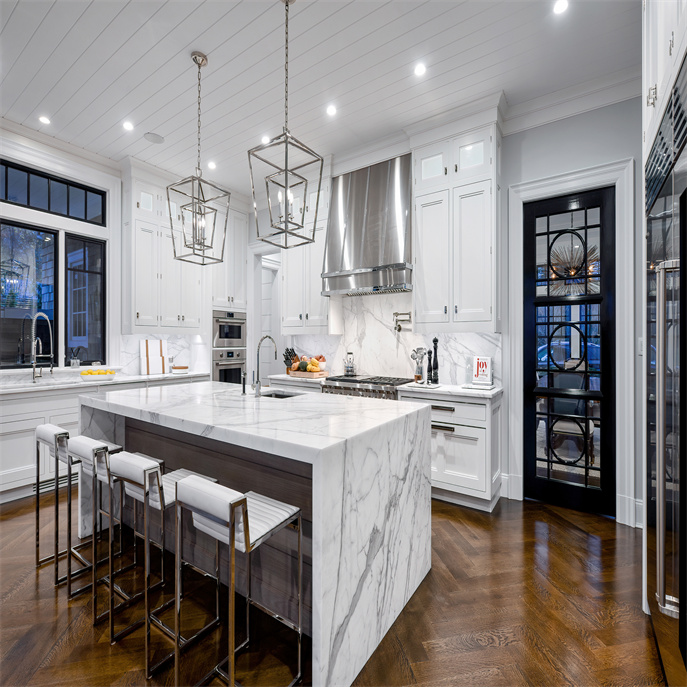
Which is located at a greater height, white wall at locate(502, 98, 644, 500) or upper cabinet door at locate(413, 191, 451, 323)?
white wall at locate(502, 98, 644, 500)

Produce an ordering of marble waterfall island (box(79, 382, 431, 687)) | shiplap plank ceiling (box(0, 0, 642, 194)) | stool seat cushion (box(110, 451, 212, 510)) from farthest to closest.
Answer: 1. shiplap plank ceiling (box(0, 0, 642, 194))
2. stool seat cushion (box(110, 451, 212, 510))
3. marble waterfall island (box(79, 382, 431, 687))

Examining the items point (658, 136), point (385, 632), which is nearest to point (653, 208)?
point (658, 136)

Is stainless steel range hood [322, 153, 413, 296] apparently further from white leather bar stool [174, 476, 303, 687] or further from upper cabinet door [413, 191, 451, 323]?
white leather bar stool [174, 476, 303, 687]

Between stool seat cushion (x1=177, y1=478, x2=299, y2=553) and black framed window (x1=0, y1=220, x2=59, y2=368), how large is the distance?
3.52 metres

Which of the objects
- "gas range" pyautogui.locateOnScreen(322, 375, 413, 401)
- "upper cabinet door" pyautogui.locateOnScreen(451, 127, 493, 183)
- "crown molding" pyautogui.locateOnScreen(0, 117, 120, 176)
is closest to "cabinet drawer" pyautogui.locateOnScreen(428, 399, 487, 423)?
"gas range" pyautogui.locateOnScreen(322, 375, 413, 401)

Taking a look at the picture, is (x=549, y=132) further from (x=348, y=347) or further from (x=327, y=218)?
(x=348, y=347)

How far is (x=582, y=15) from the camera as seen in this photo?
2.38 m

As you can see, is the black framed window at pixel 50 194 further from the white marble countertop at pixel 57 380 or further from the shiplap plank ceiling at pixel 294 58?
the white marble countertop at pixel 57 380

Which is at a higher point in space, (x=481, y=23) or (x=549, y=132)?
(x=481, y=23)

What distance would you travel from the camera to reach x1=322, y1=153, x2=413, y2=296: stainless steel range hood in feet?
12.3

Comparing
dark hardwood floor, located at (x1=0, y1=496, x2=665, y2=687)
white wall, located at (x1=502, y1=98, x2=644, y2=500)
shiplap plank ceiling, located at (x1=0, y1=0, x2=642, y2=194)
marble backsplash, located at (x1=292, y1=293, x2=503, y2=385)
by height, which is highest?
shiplap plank ceiling, located at (x1=0, y1=0, x2=642, y2=194)

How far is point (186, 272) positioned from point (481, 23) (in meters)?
3.91

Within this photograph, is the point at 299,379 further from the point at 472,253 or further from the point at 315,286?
the point at 472,253

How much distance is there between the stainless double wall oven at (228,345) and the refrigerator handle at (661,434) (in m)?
4.50
